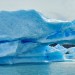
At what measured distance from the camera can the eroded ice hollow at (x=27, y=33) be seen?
14.9m

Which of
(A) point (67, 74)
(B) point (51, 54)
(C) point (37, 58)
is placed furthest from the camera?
(B) point (51, 54)

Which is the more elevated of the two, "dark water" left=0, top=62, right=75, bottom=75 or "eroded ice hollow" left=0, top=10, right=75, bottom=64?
"eroded ice hollow" left=0, top=10, right=75, bottom=64

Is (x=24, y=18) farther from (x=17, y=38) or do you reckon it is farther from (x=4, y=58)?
(x=4, y=58)

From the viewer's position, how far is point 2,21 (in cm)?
1537

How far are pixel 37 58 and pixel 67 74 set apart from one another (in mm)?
5229

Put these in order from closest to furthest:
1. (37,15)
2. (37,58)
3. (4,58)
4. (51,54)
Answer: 1. (37,15)
2. (4,58)
3. (37,58)
4. (51,54)

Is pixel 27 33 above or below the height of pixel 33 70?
above

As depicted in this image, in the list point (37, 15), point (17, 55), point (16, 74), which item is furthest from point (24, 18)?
point (16, 74)

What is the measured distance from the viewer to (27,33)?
15031 mm

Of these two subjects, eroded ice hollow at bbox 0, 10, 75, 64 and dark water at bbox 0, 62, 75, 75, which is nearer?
dark water at bbox 0, 62, 75, 75

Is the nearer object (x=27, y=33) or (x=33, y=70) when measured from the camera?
(x=33, y=70)

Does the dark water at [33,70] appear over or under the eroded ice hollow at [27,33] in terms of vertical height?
under

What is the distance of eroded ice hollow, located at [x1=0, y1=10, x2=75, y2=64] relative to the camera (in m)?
14.9

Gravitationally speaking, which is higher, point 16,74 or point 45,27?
point 45,27
